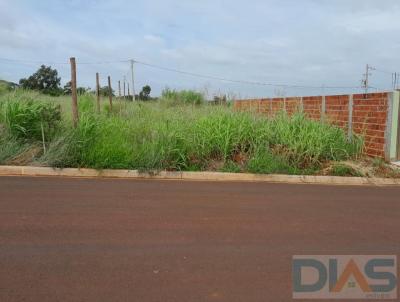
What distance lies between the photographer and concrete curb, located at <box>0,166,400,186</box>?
31.6ft

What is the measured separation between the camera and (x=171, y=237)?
5.30 m

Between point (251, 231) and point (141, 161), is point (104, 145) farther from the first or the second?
point (251, 231)

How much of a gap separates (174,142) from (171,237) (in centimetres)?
565

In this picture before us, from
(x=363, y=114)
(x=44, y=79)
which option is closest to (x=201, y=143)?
(x=363, y=114)

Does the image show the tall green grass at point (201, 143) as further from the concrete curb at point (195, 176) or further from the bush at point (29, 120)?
the concrete curb at point (195, 176)

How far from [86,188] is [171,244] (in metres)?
3.54

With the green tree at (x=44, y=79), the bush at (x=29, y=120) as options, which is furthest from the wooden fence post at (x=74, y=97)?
the green tree at (x=44, y=79)

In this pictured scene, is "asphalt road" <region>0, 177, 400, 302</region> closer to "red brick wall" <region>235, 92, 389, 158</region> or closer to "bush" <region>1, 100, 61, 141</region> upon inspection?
"bush" <region>1, 100, 61, 141</region>

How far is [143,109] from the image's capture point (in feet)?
51.3

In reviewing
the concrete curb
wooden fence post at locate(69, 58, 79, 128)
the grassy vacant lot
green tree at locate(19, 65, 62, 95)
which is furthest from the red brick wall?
green tree at locate(19, 65, 62, 95)

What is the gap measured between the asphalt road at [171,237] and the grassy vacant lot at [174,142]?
4.92ft

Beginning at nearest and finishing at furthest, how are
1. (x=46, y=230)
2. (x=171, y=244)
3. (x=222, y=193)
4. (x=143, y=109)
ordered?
(x=171, y=244) < (x=46, y=230) < (x=222, y=193) < (x=143, y=109)

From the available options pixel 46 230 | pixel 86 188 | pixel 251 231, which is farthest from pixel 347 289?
pixel 86 188

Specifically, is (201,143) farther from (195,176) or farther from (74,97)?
(74,97)
